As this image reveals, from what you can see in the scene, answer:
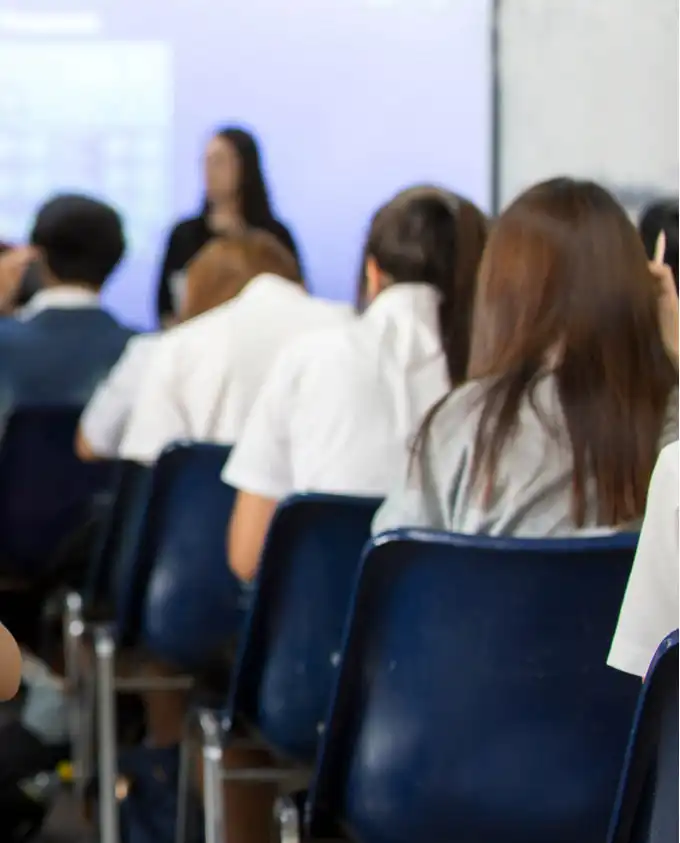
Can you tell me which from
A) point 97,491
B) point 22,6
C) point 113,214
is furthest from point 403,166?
point 97,491

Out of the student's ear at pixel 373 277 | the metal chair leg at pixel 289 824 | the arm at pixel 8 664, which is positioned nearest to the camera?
the arm at pixel 8 664

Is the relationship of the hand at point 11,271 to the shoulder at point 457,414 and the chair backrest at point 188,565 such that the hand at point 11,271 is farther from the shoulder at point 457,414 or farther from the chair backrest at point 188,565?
the shoulder at point 457,414

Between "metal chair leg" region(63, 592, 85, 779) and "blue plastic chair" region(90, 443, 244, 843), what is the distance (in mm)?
225

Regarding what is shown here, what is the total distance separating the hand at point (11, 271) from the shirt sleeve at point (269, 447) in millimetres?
2061

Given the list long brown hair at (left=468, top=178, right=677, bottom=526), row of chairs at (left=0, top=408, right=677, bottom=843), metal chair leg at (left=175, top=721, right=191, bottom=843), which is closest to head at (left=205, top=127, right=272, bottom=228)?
metal chair leg at (left=175, top=721, right=191, bottom=843)

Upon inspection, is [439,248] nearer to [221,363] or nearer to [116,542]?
[221,363]

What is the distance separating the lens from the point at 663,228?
2102mm

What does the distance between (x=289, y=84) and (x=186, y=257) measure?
3.21 ft

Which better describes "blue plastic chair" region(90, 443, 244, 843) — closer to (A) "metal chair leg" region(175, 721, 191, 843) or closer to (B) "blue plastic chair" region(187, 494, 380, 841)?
(A) "metal chair leg" region(175, 721, 191, 843)

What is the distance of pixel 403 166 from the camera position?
563 centimetres

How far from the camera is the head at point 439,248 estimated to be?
84.0 inches

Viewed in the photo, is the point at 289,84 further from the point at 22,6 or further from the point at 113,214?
the point at 113,214

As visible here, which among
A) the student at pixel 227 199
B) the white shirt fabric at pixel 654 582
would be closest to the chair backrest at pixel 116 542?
the white shirt fabric at pixel 654 582

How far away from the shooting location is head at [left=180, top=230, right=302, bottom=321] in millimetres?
2893
